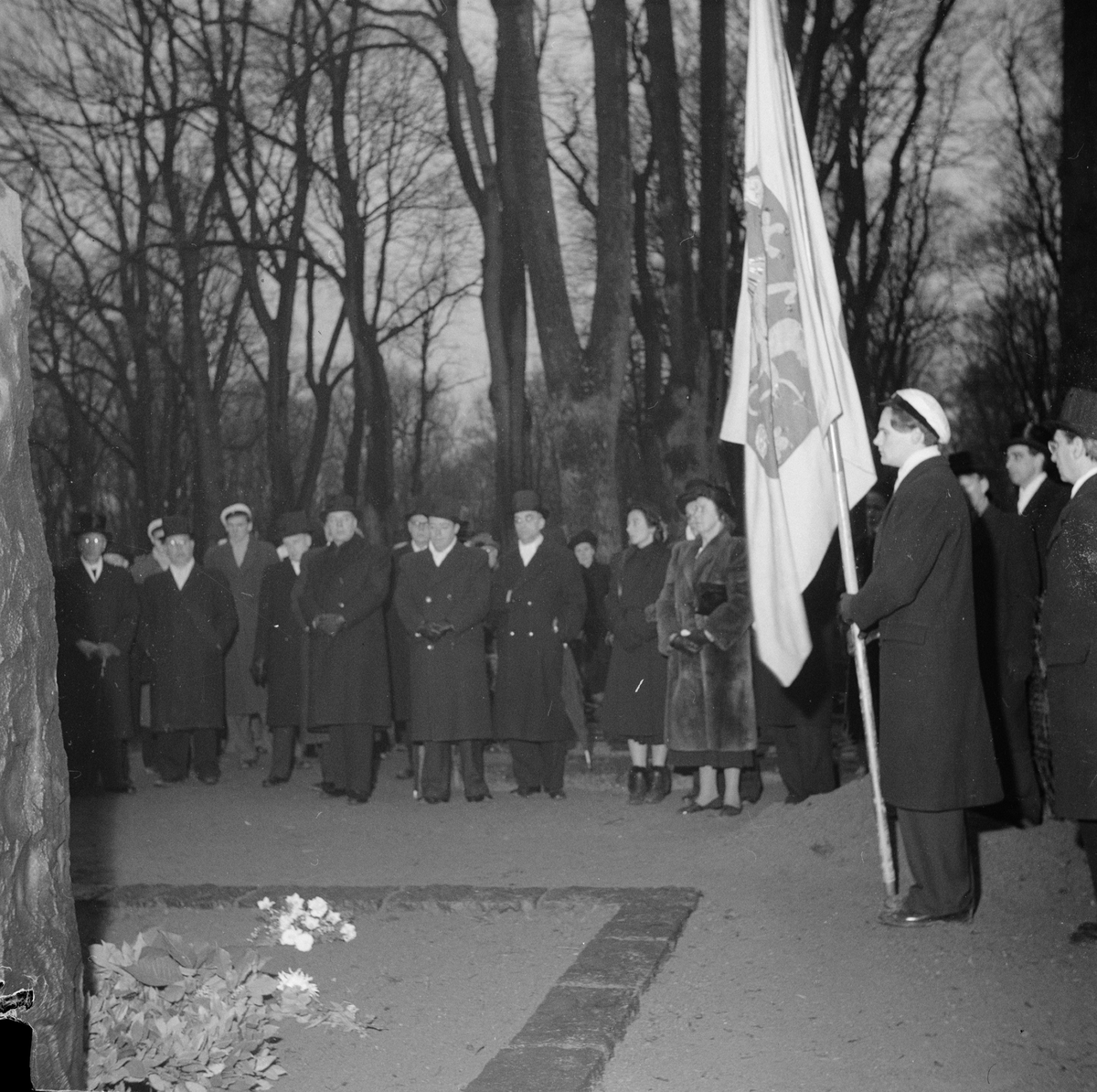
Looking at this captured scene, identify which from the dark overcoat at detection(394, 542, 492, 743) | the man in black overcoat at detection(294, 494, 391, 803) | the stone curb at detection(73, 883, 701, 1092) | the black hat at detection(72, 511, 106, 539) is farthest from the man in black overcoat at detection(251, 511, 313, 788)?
the stone curb at detection(73, 883, 701, 1092)

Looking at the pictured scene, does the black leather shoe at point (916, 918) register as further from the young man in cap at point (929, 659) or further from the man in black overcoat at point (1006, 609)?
the man in black overcoat at point (1006, 609)

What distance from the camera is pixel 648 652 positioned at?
1002 centimetres

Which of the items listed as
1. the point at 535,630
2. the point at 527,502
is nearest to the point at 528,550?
the point at 527,502

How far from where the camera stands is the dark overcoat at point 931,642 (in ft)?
18.9

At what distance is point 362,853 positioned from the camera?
8172 millimetres

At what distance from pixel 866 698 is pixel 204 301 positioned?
24720mm

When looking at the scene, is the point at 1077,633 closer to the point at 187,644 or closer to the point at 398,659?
the point at 398,659

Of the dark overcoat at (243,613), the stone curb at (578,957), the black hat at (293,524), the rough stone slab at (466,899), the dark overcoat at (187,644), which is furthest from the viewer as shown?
the dark overcoat at (243,613)

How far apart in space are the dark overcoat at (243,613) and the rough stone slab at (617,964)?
6.76m

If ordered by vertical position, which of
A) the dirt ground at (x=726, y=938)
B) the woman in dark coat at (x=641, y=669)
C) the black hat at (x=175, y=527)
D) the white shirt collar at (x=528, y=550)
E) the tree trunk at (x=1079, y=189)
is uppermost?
the tree trunk at (x=1079, y=189)

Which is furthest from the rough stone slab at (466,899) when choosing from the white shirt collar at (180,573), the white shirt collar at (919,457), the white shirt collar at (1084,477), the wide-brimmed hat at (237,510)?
the wide-brimmed hat at (237,510)

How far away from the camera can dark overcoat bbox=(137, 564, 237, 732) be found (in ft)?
36.7

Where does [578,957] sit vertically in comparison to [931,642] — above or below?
below

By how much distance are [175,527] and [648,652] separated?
12.7 feet
